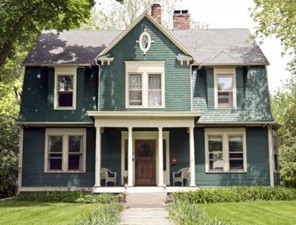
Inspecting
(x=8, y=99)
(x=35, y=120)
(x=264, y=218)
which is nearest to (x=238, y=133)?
(x=264, y=218)

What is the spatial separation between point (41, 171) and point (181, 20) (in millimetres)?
11772

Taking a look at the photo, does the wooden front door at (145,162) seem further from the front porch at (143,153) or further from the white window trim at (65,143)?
the white window trim at (65,143)

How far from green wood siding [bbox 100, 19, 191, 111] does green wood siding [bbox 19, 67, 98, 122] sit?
1.24 metres

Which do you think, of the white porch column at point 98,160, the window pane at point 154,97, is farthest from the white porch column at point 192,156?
the white porch column at point 98,160

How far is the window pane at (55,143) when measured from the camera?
19.7 meters

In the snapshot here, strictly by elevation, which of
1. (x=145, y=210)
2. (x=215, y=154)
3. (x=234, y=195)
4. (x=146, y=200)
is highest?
(x=215, y=154)

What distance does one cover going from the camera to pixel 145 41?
19.5 meters

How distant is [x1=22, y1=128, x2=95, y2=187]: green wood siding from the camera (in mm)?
19203

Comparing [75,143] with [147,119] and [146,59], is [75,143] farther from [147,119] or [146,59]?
[146,59]

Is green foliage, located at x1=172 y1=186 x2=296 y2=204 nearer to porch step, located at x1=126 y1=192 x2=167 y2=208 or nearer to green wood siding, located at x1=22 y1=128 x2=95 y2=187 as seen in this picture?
porch step, located at x1=126 y1=192 x2=167 y2=208

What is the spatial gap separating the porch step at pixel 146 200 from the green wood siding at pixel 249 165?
10.8ft

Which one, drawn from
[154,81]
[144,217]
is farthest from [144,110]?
[144,217]

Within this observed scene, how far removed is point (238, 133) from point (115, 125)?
19.6ft

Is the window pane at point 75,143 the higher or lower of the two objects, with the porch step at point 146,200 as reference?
higher
